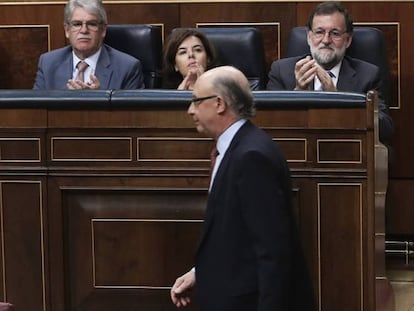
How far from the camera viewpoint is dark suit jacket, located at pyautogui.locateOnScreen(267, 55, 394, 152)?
478 centimetres

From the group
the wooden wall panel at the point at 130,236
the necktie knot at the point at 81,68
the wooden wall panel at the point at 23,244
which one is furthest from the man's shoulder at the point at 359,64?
the wooden wall panel at the point at 23,244

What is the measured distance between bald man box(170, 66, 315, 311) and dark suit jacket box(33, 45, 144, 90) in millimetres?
1887

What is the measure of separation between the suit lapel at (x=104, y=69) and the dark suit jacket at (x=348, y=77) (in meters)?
0.72

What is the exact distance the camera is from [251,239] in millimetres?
2834

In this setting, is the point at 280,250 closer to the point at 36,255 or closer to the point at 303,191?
the point at 303,191

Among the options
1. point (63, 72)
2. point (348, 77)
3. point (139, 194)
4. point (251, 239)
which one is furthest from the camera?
point (63, 72)

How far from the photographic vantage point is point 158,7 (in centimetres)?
545

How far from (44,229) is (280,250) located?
4.08ft

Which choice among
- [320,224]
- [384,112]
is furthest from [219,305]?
[384,112]

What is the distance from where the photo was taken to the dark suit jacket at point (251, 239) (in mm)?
2783

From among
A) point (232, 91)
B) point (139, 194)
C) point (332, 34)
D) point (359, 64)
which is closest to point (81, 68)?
point (332, 34)

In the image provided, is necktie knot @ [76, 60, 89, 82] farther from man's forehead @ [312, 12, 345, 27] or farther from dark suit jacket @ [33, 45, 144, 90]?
man's forehead @ [312, 12, 345, 27]

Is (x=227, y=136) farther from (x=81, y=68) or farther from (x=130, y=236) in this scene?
(x=81, y=68)

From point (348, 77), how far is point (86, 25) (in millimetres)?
1198
